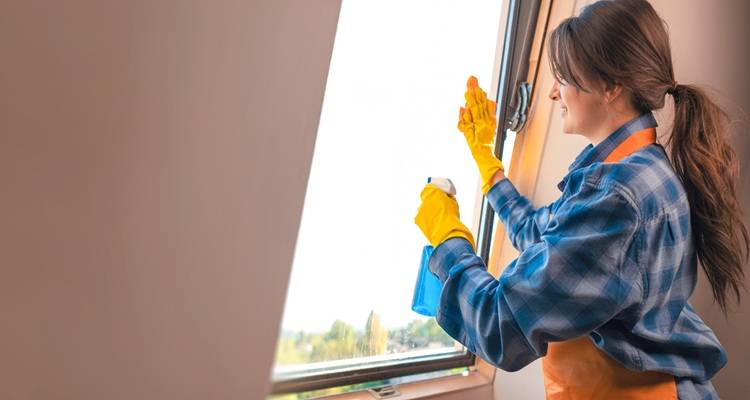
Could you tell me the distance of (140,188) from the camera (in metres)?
0.60

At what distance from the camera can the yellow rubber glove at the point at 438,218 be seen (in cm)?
110

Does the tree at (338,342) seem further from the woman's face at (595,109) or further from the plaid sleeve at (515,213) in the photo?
the woman's face at (595,109)

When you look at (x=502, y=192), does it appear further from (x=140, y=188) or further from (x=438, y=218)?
(x=140, y=188)

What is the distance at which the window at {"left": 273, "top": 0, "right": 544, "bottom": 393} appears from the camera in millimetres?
1149

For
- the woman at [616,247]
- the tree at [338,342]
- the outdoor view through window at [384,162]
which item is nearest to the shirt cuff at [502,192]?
the outdoor view through window at [384,162]

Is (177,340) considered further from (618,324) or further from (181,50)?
(618,324)

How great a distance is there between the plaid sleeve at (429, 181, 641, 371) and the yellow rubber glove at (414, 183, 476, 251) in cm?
13

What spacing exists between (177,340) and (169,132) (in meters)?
0.24

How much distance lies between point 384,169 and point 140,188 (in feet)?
2.46

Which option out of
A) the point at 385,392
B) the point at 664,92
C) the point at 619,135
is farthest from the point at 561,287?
the point at 385,392

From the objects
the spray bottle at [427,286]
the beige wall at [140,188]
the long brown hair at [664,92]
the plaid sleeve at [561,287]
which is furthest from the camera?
the spray bottle at [427,286]

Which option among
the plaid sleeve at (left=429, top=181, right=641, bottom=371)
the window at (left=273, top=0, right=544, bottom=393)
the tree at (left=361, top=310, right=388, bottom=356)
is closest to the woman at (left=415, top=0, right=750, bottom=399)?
the plaid sleeve at (left=429, top=181, right=641, bottom=371)

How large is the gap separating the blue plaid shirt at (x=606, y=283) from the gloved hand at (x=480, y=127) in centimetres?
33

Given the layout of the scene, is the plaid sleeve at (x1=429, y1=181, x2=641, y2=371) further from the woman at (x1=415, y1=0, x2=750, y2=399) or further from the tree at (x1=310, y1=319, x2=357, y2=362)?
the tree at (x1=310, y1=319, x2=357, y2=362)
